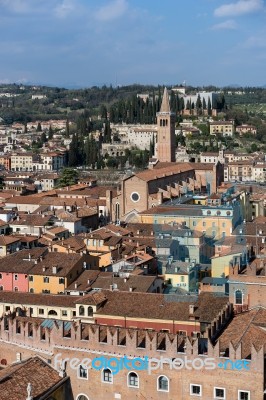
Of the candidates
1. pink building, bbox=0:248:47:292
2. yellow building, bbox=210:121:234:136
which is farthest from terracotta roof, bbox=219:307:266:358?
yellow building, bbox=210:121:234:136

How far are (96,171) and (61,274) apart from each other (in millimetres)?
54395

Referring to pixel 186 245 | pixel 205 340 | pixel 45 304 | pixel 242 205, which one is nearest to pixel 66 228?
pixel 186 245

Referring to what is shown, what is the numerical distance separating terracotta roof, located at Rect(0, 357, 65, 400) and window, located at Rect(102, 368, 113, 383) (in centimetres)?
387

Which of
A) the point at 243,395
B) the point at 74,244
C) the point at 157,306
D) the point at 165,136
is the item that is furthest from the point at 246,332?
the point at 165,136

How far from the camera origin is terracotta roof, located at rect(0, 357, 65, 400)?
12969 mm

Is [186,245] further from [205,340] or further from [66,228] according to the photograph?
[205,340]

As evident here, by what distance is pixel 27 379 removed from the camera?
13531mm

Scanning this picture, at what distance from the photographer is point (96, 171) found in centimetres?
8250

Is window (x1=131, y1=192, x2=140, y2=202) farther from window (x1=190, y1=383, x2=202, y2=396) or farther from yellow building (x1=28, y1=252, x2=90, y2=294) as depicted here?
window (x1=190, y1=383, x2=202, y2=396)

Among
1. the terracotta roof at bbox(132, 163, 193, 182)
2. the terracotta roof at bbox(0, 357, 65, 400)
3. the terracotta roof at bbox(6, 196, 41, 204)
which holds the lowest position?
the terracotta roof at bbox(6, 196, 41, 204)

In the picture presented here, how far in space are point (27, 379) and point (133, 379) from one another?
4779 millimetres

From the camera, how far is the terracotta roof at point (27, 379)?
42.5 ft

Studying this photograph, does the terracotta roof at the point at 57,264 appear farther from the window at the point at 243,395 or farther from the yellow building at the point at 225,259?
the window at the point at 243,395

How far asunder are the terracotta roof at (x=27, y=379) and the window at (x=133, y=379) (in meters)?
3.93
